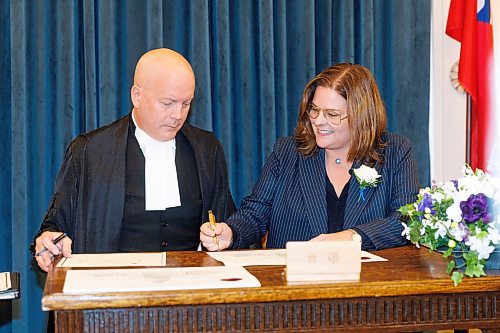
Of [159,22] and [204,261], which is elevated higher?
[159,22]

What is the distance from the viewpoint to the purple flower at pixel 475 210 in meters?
2.07

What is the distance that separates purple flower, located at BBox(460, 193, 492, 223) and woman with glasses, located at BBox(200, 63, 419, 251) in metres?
0.69

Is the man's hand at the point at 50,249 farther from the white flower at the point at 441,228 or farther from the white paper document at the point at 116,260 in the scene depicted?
the white flower at the point at 441,228

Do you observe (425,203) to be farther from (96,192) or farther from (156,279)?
(96,192)

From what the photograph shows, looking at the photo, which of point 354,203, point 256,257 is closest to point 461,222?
point 256,257

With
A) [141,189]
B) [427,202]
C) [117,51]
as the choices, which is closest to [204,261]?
[427,202]

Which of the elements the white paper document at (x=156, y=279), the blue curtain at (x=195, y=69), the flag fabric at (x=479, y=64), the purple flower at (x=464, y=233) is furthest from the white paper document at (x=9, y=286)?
the flag fabric at (x=479, y=64)

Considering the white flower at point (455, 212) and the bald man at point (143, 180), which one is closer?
the white flower at point (455, 212)

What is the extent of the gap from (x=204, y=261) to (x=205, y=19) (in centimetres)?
205

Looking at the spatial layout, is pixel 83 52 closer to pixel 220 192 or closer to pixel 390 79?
pixel 220 192

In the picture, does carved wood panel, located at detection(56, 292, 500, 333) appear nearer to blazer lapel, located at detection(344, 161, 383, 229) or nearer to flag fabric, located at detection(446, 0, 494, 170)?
blazer lapel, located at detection(344, 161, 383, 229)

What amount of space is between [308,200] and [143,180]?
0.74 meters

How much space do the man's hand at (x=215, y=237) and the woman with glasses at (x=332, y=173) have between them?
0.02 m

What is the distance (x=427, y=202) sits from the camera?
219 cm
